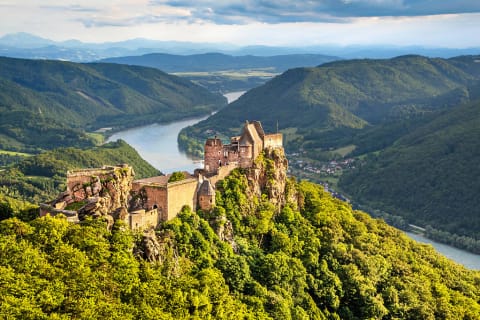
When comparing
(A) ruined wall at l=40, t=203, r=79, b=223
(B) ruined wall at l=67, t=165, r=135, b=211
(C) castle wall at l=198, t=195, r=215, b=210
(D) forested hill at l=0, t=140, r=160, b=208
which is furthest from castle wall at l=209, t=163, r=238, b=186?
(D) forested hill at l=0, t=140, r=160, b=208

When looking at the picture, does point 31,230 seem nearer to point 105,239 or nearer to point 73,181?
point 105,239

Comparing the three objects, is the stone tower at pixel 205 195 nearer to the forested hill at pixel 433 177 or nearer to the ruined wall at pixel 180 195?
the ruined wall at pixel 180 195

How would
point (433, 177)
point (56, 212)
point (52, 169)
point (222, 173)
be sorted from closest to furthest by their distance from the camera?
point (56, 212) < point (222, 173) < point (52, 169) < point (433, 177)

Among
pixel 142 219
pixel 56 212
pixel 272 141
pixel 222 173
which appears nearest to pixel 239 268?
pixel 142 219

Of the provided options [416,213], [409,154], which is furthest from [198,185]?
[409,154]

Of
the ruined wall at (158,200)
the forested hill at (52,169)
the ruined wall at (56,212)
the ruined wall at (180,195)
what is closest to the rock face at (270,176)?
the ruined wall at (180,195)

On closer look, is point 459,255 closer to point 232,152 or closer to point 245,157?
point 245,157
